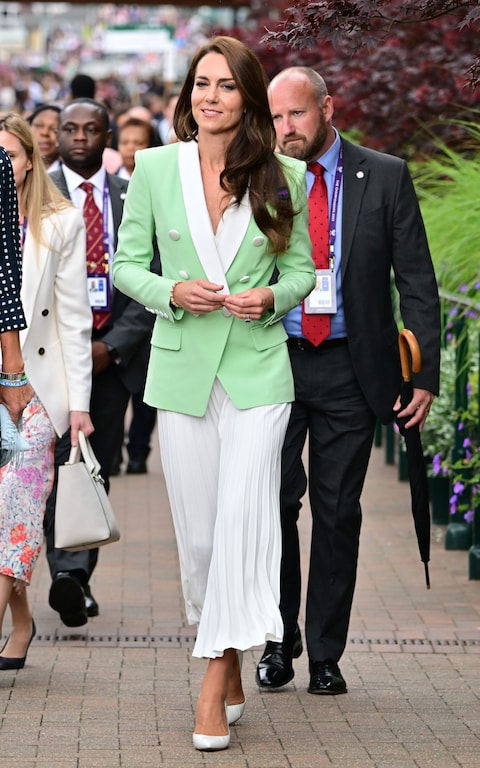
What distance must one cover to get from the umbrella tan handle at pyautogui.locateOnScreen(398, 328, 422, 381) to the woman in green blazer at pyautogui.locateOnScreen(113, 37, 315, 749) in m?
0.52

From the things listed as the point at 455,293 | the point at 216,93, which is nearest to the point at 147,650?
the point at 216,93

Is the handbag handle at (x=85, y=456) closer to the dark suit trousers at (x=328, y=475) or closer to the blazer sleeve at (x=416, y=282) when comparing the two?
the dark suit trousers at (x=328, y=475)

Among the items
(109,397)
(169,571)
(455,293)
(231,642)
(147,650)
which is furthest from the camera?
(455,293)

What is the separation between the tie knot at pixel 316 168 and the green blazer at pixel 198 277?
2.40ft

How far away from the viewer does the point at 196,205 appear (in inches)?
210

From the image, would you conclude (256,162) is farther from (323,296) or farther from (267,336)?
(323,296)

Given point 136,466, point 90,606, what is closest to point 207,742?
point 90,606

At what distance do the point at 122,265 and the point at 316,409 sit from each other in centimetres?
105

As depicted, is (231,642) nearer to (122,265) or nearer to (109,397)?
(122,265)

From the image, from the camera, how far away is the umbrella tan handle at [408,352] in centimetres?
580

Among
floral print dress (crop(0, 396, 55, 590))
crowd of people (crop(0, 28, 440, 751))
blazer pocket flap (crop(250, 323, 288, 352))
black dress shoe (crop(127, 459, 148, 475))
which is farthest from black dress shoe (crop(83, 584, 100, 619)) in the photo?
black dress shoe (crop(127, 459, 148, 475))

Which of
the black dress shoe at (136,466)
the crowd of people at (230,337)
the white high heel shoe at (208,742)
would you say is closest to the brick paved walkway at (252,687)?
the white high heel shoe at (208,742)

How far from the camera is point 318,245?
6090mm

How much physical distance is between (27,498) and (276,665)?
107cm
